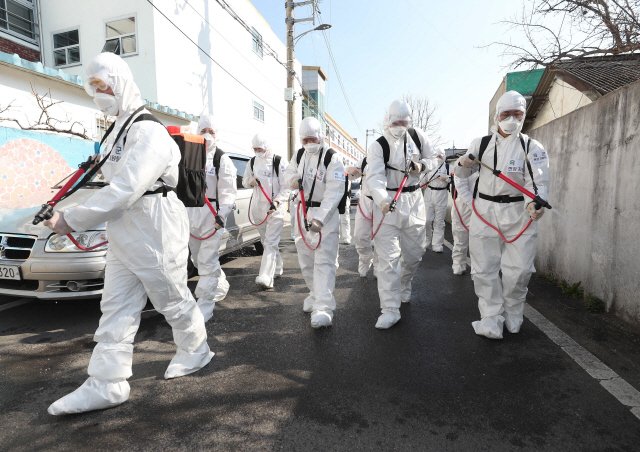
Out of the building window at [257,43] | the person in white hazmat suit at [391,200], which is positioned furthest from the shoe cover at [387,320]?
the building window at [257,43]

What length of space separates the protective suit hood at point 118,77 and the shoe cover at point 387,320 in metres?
2.67

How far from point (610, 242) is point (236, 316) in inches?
153

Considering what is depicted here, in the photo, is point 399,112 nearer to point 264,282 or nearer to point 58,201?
point 264,282

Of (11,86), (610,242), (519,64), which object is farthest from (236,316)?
(11,86)

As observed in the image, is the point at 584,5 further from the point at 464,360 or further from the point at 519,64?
the point at 464,360

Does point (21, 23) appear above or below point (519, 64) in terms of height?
above

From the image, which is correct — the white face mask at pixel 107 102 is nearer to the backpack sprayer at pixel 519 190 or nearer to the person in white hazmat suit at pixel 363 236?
the backpack sprayer at pixel 519 190

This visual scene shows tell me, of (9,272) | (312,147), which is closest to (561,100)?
(312,147)

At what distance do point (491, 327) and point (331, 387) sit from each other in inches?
64.2

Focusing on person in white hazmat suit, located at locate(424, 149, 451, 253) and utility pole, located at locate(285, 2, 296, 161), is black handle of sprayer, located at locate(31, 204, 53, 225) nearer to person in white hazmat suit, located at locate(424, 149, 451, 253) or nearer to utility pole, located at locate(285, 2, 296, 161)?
person in white hazmat suit, located at locate(424, 149, 451, 253)

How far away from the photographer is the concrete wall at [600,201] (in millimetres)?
3500

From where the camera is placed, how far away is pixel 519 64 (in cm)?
662

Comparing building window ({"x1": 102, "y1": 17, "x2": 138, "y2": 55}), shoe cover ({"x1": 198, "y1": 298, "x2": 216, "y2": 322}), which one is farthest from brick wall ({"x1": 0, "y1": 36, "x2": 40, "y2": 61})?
shoe cover ({"x1": 198, "y1": 298, "x2": 216, "y2": 322})

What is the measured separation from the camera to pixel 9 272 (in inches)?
137
